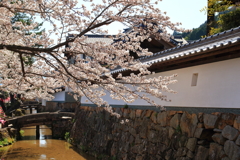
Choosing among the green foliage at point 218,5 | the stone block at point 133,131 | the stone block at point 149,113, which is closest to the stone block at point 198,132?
the stone block at point 149,113

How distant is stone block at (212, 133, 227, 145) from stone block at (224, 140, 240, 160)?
0.13 meters

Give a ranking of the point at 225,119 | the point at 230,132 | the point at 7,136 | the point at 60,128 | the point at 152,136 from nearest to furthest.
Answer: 1. the point at 230,132
2. the point at 225,119
3. the point at 152,136
4. the point at 7,136
5. the point at 60,128

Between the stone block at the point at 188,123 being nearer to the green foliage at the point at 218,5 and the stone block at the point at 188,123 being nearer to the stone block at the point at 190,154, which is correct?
the stone block at the point at 190,154

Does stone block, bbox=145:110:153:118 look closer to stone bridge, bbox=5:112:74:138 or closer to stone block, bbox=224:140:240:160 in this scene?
stone block, bbox=224:140:240:160

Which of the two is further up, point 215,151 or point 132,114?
point 132,114

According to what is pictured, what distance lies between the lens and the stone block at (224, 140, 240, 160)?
4.26m

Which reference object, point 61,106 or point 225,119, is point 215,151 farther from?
point 61,106

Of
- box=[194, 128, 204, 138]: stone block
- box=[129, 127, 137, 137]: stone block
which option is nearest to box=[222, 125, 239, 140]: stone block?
box=[194, 128, 204, 138]: stone block

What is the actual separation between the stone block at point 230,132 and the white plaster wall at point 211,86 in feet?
1.70

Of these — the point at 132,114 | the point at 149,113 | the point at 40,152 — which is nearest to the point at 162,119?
the point at 149,113

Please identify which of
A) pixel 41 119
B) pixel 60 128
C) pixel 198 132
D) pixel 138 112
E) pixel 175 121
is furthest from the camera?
pixel 60 128

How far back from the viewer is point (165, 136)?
254 inches

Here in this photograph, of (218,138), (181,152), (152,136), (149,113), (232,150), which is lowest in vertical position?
(181,152)

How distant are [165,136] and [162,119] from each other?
47 cm
